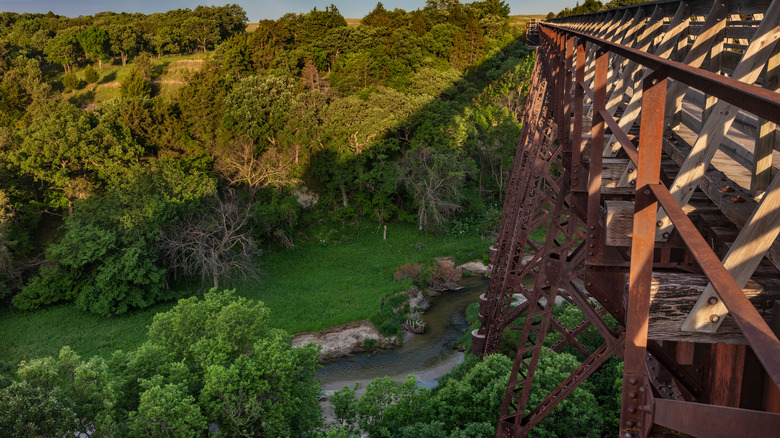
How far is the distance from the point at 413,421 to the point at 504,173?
82.7 ft

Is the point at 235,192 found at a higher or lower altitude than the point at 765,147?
lower

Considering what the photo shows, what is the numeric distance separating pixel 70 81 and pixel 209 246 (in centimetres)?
2528

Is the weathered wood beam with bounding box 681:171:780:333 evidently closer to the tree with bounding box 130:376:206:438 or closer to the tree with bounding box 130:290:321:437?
the tree with bounding box 130:376:206:438

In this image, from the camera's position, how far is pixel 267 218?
25.3m

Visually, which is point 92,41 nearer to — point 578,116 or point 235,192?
point 235,192

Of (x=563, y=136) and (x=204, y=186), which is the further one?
(x=204, y=186)

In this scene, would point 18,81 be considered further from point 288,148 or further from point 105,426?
point 105,426

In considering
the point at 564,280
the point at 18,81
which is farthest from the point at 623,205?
the point at 18,81

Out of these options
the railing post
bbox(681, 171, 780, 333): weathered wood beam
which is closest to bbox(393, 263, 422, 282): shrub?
the railing post

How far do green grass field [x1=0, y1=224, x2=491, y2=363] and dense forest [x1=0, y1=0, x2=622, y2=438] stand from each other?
69 centimetres

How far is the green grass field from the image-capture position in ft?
60.6

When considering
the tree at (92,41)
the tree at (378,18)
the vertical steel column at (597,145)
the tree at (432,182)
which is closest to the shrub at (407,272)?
the tree at (432,182)

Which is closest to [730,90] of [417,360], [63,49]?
→ [417,360]

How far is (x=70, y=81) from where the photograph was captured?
121 feet
